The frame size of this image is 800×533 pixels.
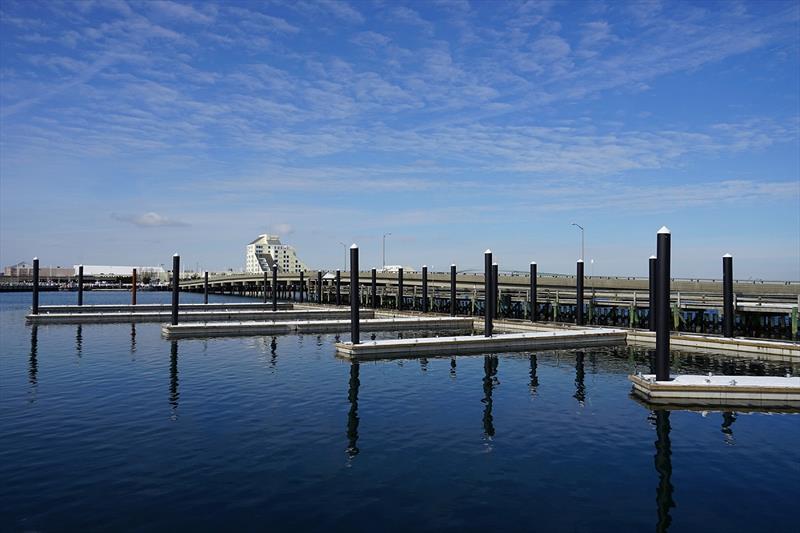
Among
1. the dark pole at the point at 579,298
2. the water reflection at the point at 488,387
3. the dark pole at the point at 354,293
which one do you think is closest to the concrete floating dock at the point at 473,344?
the dark pole at the point at 354,293

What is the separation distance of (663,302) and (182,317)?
51959 millimetres

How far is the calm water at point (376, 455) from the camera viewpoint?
11820 millimetres

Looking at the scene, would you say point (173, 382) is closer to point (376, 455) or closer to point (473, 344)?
point (376, 455)

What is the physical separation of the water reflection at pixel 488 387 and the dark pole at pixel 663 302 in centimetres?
648

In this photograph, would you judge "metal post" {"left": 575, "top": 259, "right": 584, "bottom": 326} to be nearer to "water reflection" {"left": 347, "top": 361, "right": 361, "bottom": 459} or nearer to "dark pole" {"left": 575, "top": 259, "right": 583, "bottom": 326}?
"dark pole" {"left": 575, "top": 259, "right": 583, "bottom": 326}

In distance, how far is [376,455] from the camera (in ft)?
51.2

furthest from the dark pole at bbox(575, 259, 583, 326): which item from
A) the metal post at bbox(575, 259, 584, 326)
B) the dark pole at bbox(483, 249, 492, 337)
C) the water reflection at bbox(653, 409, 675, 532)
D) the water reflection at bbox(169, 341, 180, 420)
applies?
the water reflection at bbox(169, 341, 180, 420)

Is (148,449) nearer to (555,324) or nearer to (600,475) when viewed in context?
(600,475)

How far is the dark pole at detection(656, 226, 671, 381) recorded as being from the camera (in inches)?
875

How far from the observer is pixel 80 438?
17000mm

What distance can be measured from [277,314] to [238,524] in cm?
5581

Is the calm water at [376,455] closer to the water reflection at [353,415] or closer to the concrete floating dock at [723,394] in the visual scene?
the water reflection at [353,415]

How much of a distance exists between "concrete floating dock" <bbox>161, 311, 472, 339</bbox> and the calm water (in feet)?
52.0

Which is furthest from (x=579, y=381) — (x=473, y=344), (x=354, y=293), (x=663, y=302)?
(x=354, y=293)
